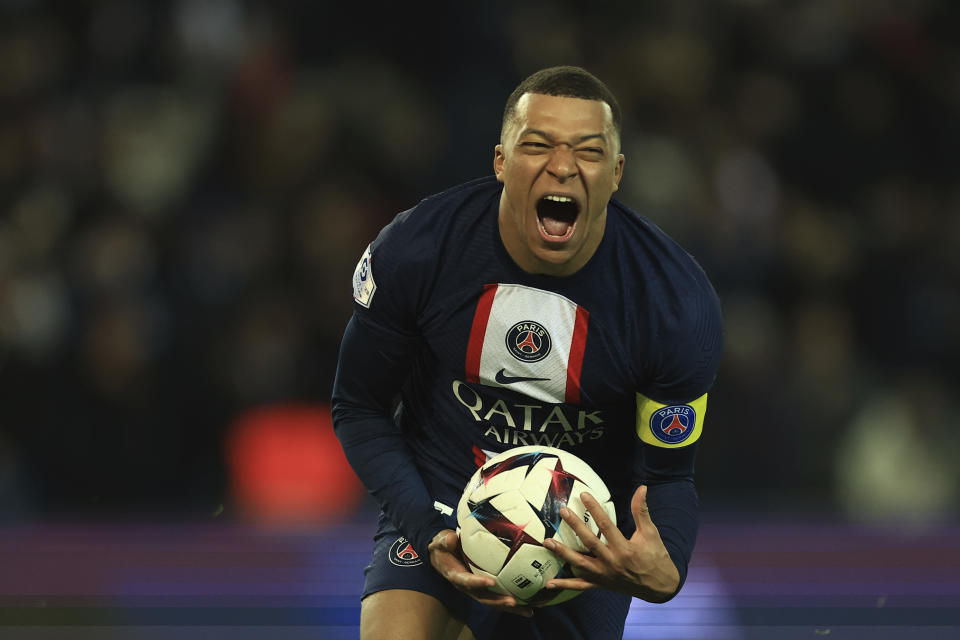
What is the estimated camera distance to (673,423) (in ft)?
9.84

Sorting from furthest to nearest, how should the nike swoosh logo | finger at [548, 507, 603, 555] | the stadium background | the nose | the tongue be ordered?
the stadium background < the nike swoosh logo < the tongue < the nose < finger at [548, 507, 603, 555]

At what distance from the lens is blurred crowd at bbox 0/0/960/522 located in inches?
229

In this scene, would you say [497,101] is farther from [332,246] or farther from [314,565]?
[314,565]

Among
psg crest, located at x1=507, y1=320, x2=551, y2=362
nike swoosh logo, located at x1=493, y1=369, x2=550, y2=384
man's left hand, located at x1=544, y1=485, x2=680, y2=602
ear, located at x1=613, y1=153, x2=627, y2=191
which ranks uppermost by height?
ear, located at x1=613, y1=153, x2=627, y2=191

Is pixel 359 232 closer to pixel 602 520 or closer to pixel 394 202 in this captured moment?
pixel 394 202

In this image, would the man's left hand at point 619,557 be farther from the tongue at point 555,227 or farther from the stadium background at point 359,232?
the stadium background at point 359,232

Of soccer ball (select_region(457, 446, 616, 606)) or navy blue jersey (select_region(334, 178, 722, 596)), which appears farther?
navy blue jersey (select_region(334, 178, 722, 596))

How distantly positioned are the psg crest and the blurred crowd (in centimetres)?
299

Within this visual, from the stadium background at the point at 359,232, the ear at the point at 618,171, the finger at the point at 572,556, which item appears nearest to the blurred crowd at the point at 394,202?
the stadium background at the point at 359,232

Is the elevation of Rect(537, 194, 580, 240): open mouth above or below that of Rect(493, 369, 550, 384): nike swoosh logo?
above

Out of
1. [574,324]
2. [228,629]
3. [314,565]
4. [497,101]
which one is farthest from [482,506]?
[497,101]

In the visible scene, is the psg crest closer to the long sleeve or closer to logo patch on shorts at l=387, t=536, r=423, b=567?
the long sleeve

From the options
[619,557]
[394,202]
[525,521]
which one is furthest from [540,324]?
[394,202]

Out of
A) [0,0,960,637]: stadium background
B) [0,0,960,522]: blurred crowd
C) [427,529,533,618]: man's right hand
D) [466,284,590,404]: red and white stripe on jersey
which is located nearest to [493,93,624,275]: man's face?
[466,284,590,404]: red and white stripe on jersey
